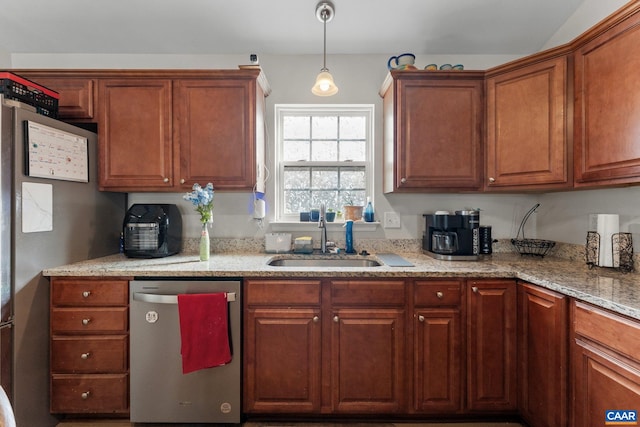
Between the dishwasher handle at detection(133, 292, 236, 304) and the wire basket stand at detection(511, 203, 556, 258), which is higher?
the wire basket stand at detection(511, 203, 556, 258)

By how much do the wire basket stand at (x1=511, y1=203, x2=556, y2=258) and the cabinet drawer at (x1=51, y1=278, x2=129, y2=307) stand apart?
2.68 meters

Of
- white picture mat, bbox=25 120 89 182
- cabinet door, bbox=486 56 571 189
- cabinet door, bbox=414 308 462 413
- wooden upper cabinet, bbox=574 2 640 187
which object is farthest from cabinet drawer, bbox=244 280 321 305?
wooden upper cabinet, bbox=574 2 640 187

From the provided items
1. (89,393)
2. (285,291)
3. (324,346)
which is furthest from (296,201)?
(89,393)

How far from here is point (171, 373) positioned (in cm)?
163

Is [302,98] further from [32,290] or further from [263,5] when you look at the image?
[32,290]

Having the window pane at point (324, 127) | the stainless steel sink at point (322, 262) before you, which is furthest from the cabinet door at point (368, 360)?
the window pane at point (324, 127)

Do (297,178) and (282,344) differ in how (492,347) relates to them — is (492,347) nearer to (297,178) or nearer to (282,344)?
(282,344)

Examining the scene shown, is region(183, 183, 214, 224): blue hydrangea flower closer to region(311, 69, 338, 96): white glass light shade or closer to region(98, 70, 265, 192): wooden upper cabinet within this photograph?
region(98, 70, 265, 192): wooden upper cabinet

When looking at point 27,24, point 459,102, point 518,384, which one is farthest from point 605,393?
point 27,24

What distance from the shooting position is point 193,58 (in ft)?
7.84

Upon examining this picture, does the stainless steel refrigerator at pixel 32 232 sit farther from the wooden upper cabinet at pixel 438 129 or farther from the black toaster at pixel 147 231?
the wooden upper cabinet at pixel 438 129

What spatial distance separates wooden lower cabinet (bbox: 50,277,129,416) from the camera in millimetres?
1650

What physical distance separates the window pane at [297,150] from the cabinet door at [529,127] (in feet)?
4.44

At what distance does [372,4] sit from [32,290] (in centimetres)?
264
